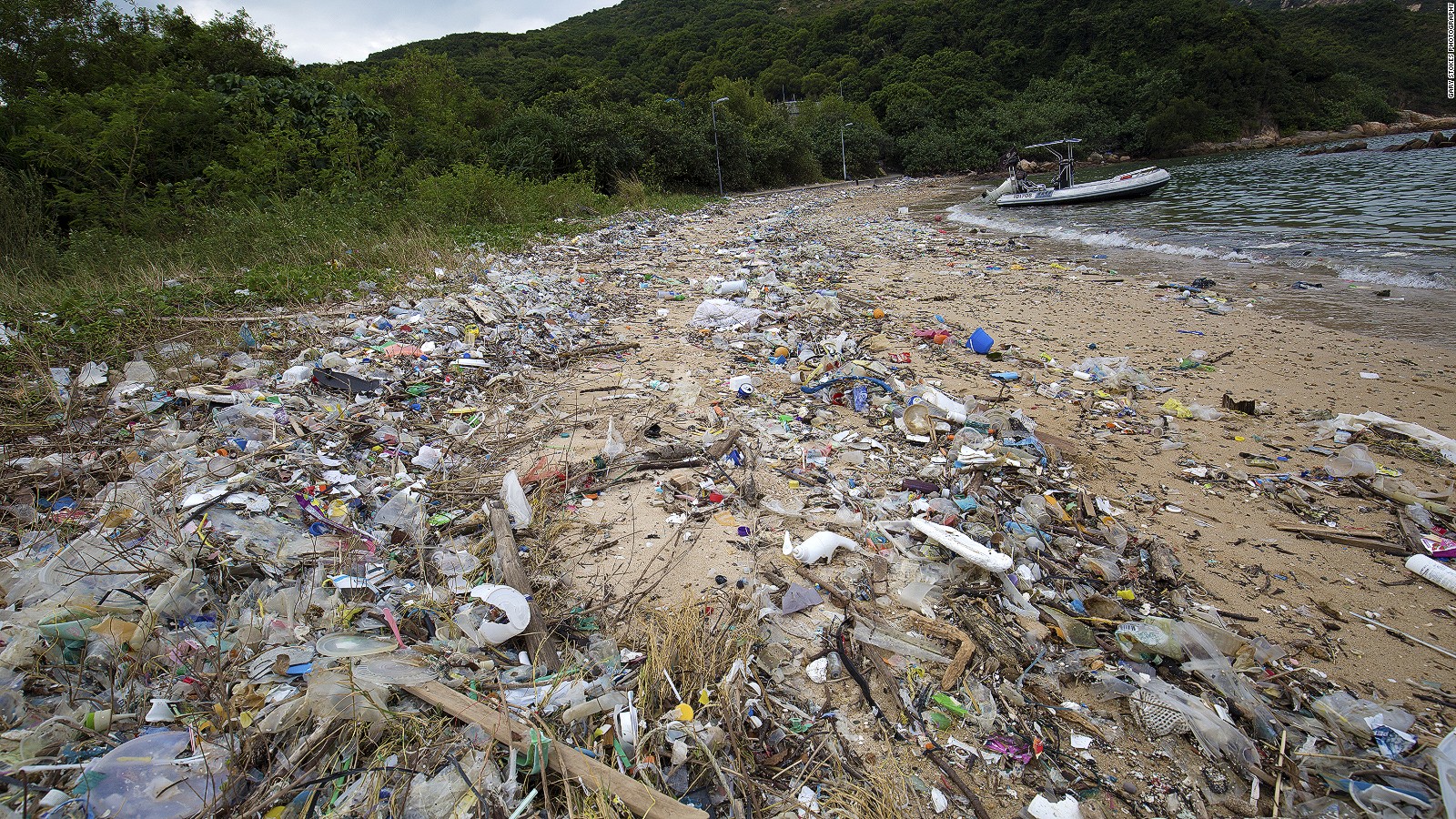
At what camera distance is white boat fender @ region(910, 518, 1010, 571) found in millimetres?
2520

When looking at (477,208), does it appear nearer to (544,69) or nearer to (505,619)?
(505,619)

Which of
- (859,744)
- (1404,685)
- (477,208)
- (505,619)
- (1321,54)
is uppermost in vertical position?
(1321,54)

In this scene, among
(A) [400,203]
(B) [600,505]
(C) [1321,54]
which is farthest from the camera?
(C) [1321,54]

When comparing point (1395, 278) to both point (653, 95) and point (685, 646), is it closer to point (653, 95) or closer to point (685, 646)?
point (685, 646)

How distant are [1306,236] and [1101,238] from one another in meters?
Answer: 3.29

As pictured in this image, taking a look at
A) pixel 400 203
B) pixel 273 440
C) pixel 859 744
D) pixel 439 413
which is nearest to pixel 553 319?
pixel 439 413

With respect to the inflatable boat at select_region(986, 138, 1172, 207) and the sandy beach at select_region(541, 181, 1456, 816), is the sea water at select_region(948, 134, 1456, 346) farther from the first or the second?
the sandy beach at select_region(541, 181, 1456, 816)

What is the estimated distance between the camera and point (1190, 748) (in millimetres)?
1912

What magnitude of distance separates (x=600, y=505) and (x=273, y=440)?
1.97 m

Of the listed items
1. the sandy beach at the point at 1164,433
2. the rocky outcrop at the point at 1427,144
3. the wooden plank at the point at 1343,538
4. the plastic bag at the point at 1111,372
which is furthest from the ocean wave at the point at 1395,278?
the rocky outcrop at the point at 1427,144

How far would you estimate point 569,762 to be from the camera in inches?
63.0

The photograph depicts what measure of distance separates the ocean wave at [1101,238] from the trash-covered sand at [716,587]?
19.5 feet

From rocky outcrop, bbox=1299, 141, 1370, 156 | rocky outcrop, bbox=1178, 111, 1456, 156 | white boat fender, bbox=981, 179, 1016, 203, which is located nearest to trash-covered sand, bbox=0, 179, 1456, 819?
white boat fender, bbox=981, 179, 1016, 203

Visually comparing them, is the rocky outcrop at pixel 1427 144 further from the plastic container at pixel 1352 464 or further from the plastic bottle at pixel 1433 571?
the plastic bottle at pixel 1433 571
